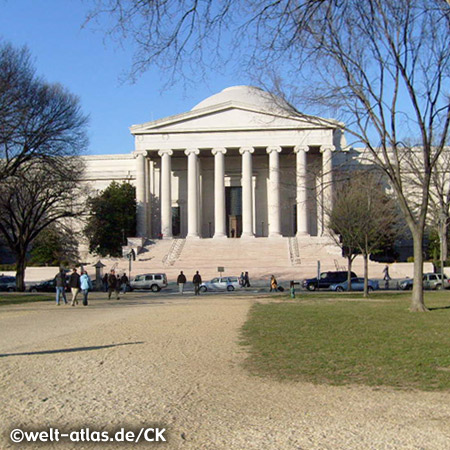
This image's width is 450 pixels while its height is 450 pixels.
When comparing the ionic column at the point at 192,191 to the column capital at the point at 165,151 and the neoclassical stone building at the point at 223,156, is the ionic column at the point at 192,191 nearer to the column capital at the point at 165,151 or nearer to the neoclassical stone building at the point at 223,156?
the neoclassical stone building at the point at 223,156

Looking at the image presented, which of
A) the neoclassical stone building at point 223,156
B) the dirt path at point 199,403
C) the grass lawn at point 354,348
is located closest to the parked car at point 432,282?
the neoclassical stone building at point 223,156

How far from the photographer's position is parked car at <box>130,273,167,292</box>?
4756 centimetres

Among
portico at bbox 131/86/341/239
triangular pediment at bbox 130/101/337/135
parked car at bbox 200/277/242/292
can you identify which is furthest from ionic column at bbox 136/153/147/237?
parked car at bbox 200/277/242/292

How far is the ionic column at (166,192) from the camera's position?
70.1 meters

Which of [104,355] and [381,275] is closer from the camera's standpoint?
[104,355]

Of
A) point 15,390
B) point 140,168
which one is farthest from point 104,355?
point 140,168

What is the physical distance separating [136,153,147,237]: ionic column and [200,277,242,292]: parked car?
23.9 meters

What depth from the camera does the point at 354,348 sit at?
11.5m

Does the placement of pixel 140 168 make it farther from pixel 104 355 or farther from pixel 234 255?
pixel 104 355

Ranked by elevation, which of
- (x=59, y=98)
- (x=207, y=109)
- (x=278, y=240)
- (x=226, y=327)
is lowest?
(x=226, y=327)

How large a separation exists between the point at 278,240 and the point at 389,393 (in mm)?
58875

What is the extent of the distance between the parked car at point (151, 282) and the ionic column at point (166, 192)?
21.8 meters

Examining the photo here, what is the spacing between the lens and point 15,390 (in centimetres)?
760

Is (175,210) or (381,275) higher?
(175,210)
